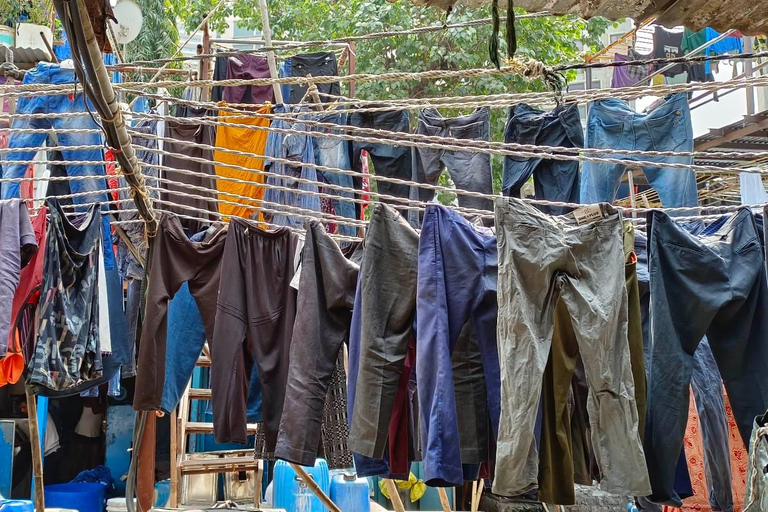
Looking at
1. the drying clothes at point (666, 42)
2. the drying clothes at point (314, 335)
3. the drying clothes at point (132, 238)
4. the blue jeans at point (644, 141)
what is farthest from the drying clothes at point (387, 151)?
the drying clothes at point (666, 42)

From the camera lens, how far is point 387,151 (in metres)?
7.38

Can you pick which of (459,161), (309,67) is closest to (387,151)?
(459,161)

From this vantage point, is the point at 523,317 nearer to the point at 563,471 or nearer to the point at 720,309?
the point at 563,471

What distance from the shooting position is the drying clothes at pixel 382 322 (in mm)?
3383

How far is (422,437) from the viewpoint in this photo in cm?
326

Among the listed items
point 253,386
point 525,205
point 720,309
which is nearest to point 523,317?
point 525,205

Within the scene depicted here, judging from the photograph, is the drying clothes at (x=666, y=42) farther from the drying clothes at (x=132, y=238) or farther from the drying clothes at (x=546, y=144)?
the drying clothes at (x=132, y=238)

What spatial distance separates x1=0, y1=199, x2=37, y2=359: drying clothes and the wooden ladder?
2244mm

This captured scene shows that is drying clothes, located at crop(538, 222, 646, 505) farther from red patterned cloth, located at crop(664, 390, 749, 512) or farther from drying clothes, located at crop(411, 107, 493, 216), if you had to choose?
drying clothes, located at crop(411, 107, 493, 216)

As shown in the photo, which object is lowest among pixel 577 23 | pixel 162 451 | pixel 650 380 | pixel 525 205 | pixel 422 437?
pixel 162 451

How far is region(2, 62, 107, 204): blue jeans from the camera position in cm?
631

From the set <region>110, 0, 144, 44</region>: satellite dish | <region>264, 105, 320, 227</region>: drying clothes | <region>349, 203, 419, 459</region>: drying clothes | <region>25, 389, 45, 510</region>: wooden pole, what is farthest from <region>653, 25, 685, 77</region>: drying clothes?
<region>25, 389, 45, 510</region>: wooden pole

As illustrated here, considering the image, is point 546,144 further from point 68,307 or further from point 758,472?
point 758,472

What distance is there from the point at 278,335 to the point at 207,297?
48 centimetres
